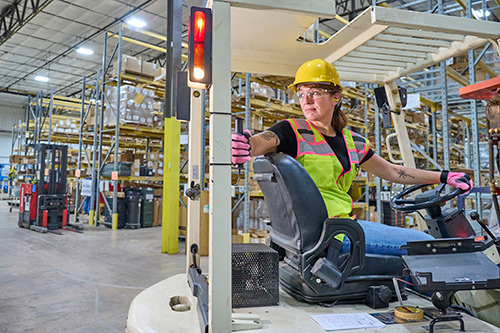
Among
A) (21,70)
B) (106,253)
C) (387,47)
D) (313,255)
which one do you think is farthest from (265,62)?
(21,70)

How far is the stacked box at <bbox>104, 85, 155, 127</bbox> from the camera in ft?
31.2

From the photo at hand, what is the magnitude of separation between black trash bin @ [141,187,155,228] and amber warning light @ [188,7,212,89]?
30.7 ft

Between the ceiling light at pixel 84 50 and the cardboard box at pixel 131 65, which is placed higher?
the ceiling light at pixel 84 50

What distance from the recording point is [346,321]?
155 centimetres

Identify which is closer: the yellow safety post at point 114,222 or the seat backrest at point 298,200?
the seat backrest at point 298,200

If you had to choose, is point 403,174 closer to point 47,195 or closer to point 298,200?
point 298,200

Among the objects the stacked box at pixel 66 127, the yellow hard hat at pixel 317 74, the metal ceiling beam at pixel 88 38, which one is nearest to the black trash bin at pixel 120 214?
the stacked box at pixel 66 127

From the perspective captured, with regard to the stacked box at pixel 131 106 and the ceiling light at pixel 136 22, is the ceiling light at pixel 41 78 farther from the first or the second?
the stacked box at pixel 131 106

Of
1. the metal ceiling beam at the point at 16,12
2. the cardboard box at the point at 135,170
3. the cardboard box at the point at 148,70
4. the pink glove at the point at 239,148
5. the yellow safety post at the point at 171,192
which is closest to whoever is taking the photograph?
the pink glove at the point at 239,148

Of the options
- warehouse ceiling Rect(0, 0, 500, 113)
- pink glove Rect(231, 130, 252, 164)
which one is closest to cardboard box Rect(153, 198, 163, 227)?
warehouse ceiling Rect(0, 0, 500, 113)

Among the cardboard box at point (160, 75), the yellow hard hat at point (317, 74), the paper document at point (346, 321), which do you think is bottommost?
the paper document at point (346, 321)

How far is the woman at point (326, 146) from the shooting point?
1948 millimetres

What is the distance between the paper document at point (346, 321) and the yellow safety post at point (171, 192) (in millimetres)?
5373

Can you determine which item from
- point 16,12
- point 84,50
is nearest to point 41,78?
point 84,50
